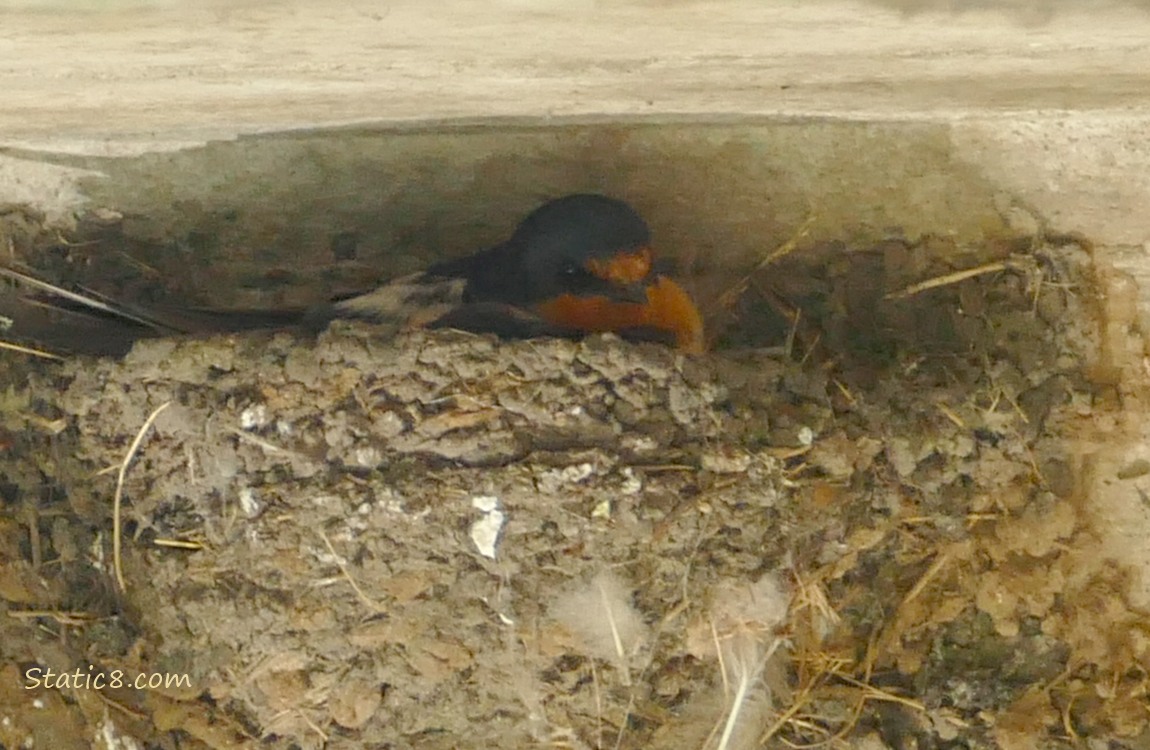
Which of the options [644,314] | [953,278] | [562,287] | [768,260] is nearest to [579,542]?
[644,314]

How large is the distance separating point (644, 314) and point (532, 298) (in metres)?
0.27

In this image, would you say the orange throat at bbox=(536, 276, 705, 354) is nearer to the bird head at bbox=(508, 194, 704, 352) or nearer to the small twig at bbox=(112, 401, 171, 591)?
the bird head at bbox=(508, 194, 704, 352)

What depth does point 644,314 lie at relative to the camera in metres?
2.89

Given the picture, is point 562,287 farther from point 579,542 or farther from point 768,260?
point 579,542

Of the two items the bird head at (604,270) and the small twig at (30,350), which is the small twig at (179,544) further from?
the bird head at (604,270)

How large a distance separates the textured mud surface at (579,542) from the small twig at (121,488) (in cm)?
1

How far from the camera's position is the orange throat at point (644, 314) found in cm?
287

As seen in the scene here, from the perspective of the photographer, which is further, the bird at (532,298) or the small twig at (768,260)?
the small twig at (768,260)

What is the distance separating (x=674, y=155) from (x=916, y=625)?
1043 mm

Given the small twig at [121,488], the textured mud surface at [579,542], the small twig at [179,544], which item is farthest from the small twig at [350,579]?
the small twig at [121,488]

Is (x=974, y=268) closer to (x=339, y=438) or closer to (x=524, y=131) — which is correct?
(x=524, y=131)

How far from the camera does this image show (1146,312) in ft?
9.18

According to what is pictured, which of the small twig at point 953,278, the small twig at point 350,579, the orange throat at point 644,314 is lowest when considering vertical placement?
the small twig at point 350,579

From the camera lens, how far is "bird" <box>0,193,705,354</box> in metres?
2.79
